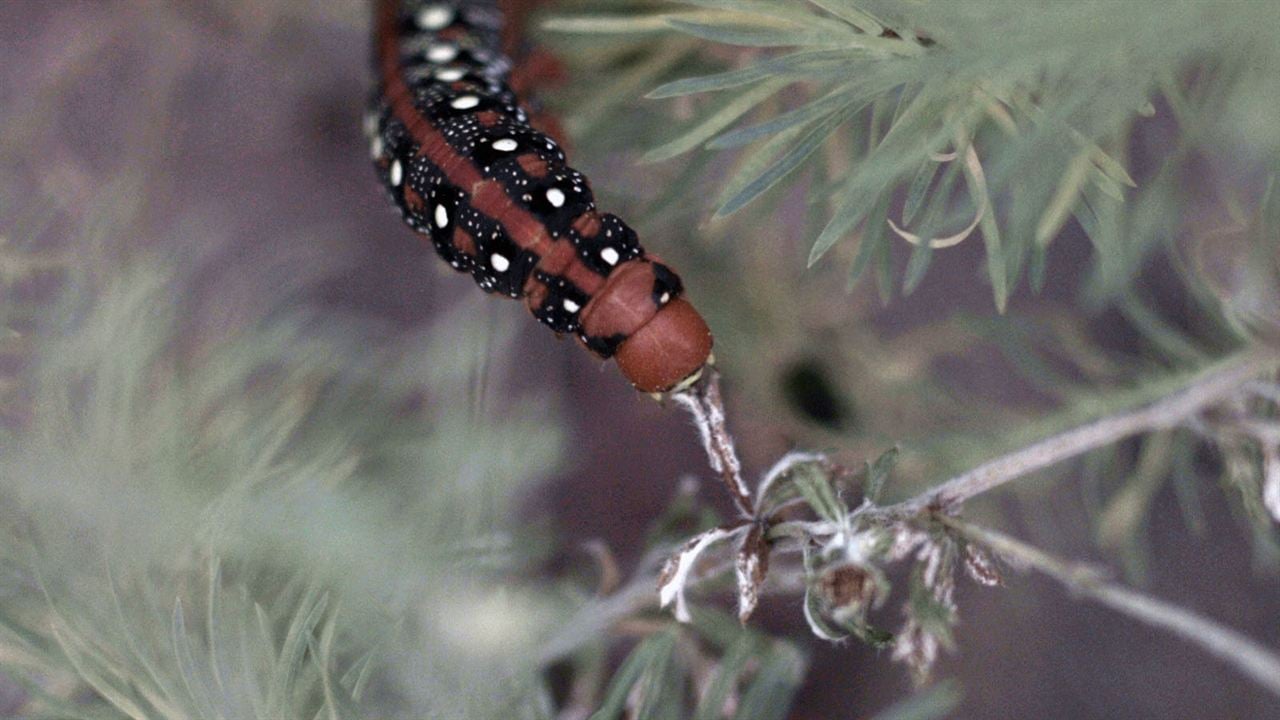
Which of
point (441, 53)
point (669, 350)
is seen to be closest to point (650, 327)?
point (669, 350)

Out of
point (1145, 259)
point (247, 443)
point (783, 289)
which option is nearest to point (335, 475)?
point (247, 443)

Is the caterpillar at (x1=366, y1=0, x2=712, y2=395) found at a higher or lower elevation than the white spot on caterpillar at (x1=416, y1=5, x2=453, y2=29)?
lower

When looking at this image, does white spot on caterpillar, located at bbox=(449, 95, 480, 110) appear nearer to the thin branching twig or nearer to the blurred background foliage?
the blurred background foliage

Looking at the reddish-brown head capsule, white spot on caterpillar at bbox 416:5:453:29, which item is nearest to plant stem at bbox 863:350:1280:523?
the reddish-brown head capsule

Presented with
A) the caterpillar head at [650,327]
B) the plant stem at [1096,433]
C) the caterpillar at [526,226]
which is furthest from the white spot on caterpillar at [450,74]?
the plant stem at [1096,433]

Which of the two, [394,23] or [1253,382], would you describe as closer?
[1253,382]

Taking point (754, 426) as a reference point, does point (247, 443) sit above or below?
above

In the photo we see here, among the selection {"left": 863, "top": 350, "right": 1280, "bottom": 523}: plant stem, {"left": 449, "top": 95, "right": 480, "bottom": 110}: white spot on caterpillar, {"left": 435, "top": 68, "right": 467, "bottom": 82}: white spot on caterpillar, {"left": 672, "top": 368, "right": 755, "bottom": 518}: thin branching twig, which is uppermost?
{"left": 449, "top": 95, "right": 480, "bottom": 110}: white spot on caterpillar

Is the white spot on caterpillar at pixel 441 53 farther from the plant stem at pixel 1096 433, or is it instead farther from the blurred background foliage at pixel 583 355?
the plant stem at pixel 1096 433

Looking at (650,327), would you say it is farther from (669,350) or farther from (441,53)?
(441,53)

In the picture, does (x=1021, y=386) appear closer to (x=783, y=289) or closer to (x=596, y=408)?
(x=783, y=289)
